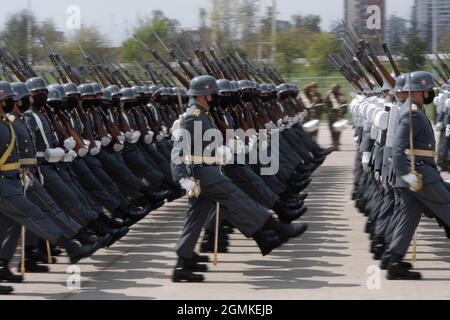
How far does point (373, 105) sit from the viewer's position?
12352 millimetres

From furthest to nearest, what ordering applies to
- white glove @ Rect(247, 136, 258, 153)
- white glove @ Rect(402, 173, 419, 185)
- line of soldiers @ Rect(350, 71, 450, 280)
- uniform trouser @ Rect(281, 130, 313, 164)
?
uniform trouser @ Rect(281, 130, 313, 164)
white glove @ Rect(247, 136, 258, 153)
line of soldiers @ Rect(350, 71, 450, 280)
white glove @ Rect(402, 173, 419, 185)

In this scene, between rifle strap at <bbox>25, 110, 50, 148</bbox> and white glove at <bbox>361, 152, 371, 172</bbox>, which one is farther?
white glove at <bbox>361, 152, 371, 172</bbox>

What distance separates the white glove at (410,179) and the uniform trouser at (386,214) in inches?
51.9

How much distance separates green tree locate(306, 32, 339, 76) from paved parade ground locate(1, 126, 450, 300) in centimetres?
2321

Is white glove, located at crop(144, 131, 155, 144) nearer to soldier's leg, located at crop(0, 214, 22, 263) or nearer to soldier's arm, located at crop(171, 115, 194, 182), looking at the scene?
soldier's arm, located at crop(171, 115, 194, 182)

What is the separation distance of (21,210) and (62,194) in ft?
5.32

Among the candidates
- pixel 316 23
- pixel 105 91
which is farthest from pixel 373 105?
pixel 316 23

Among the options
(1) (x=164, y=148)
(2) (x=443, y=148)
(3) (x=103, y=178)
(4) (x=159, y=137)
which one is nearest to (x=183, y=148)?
(3) (x=103, y=178)

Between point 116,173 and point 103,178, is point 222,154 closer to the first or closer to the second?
point 103,178

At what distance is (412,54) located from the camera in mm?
27156

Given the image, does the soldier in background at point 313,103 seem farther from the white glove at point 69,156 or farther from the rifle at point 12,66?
the white glove at point 69,156

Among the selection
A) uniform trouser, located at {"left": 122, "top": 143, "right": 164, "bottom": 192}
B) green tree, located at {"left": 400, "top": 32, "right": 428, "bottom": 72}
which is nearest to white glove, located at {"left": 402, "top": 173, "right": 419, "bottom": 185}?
uniform trouser, located at {"left": 122, "top": 143, "right": 164, "bottom": 192}

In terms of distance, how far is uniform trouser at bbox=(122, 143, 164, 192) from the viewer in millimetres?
13703

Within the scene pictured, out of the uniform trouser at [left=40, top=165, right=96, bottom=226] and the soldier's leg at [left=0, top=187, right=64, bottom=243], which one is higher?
the soldier's leg at [left=0, top=187, right=64, bottom=243]
